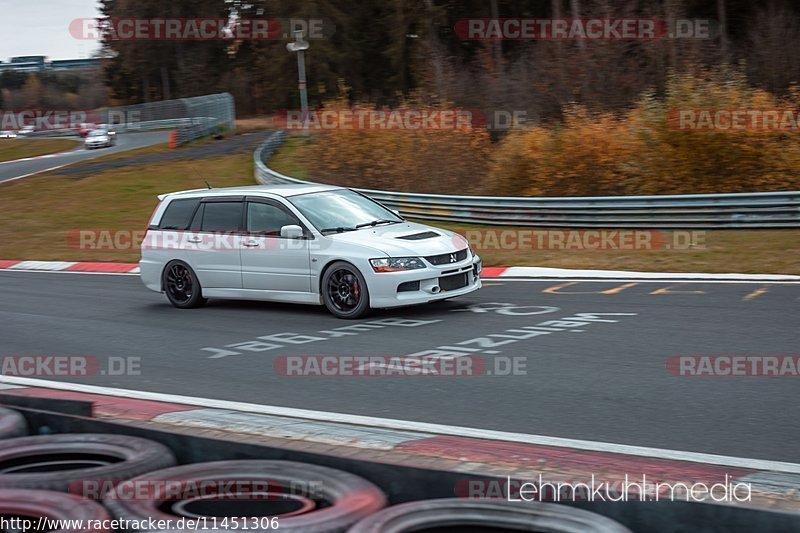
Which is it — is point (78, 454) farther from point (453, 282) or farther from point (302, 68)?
point (302, 68)

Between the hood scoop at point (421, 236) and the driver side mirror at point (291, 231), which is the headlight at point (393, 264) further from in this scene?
the driver side mirror at point (291, 231)

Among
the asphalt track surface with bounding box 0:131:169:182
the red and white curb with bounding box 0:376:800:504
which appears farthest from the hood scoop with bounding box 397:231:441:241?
the asphalt track surface with bounding box 0:131:169:182

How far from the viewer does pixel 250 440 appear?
487 cm

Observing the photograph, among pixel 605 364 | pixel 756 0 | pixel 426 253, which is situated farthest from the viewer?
pixel 756 0

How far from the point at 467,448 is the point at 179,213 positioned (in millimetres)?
8636

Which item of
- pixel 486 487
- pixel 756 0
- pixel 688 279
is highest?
pixel 756 0

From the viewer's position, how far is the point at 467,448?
5535mm

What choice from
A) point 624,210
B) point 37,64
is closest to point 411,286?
point 624,210

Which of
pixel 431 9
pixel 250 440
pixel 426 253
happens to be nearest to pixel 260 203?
pixel 426 253

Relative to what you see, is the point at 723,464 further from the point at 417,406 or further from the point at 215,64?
the point at 215,64

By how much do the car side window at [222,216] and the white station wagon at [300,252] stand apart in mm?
13

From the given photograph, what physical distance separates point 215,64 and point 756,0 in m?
57.7

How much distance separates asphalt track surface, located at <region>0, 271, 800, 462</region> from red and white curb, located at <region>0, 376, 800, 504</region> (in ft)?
0.76

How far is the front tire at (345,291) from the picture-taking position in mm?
11172
